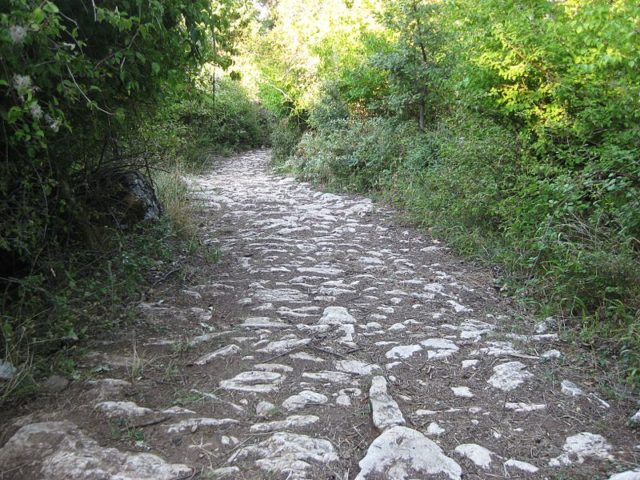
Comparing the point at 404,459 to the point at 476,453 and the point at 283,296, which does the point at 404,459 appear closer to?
the point at 476,453

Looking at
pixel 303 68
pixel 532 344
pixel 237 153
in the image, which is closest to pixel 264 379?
pixel 532 344

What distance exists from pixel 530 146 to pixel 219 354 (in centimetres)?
425

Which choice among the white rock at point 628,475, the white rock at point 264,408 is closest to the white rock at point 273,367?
the white rock at point 264,408

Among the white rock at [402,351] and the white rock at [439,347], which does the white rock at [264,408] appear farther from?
the white rock at [439,347]

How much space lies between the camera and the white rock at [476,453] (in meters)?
2.53

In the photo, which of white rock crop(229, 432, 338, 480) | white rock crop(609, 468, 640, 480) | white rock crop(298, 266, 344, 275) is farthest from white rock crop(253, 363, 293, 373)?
white rock crop(298, 266, 344, 275)

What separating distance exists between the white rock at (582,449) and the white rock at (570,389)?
412mm

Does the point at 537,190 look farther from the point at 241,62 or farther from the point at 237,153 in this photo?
the point at 241,62

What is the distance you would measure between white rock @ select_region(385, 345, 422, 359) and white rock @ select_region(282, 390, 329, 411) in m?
0.76

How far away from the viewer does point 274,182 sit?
1205 centimetres

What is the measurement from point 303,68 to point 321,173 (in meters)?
4.62

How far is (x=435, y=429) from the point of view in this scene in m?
2.79

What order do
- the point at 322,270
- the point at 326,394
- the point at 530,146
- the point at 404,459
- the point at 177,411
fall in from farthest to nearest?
the point at 530,146
the point at 322,270
the point at 326,394
the point at 177,411
the point at 404,459

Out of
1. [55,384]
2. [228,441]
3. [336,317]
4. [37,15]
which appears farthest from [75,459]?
[336,317]
